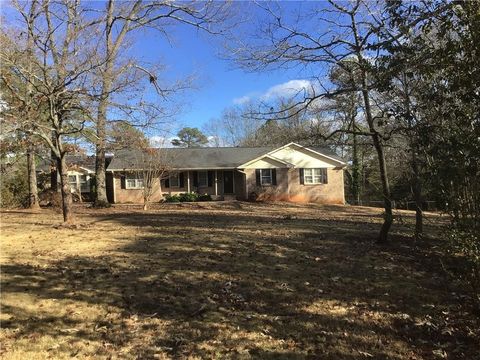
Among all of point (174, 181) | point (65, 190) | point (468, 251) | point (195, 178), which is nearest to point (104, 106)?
point (65, 190)

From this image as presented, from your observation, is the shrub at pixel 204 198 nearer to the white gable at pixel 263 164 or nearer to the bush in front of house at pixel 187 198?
the bush in front of house at pixel 187 198

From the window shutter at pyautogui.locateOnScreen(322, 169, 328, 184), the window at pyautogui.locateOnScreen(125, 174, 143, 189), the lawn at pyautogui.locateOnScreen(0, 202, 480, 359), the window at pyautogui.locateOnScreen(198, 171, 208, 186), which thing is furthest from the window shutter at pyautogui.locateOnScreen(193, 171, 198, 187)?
the lawn at pyautogui.locateOnScreen(0, 202, 480, 359)

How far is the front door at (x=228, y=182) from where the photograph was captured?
105ft

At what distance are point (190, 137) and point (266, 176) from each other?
37585 millimetres

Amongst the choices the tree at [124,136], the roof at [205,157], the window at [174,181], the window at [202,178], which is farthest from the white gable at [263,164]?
the tree at [124,136]

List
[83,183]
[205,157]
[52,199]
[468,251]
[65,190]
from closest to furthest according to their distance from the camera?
[468,251] < [65,190] < [52,199] < [205,157] < [83,183]

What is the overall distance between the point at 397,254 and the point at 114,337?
6.49 metres

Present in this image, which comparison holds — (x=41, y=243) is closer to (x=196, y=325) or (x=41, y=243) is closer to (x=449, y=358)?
(x=196, y=325)

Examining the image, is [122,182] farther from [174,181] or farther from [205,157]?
[205,157]

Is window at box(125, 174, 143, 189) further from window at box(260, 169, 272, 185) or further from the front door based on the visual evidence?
window at box(260, 169, 272, 185)

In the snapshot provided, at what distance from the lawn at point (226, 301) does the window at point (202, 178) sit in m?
21.5

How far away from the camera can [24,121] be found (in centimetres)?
1016

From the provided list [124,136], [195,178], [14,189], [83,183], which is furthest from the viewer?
[83,183]

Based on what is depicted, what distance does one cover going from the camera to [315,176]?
29875mm
